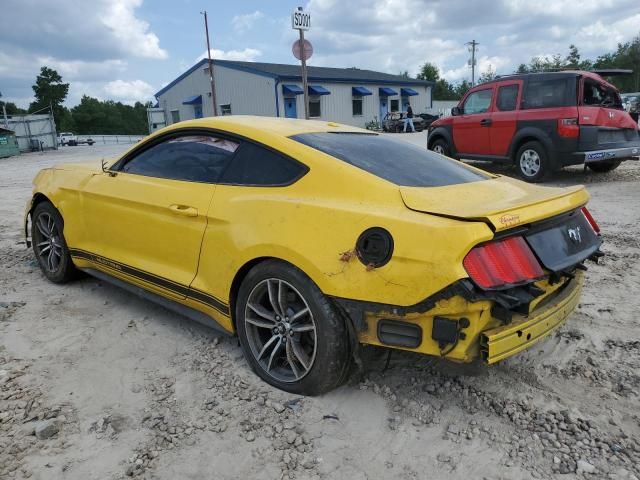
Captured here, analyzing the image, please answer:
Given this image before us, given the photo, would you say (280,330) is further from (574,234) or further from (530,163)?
(530,163)

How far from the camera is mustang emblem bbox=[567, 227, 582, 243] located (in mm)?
2682

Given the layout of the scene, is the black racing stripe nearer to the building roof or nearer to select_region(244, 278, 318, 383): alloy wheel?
select_region(244, 278, 318, 383): alloy wheel

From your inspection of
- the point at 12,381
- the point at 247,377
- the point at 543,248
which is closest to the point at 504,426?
the point at 543,248

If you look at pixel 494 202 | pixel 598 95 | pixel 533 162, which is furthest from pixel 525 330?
pixel 598 95

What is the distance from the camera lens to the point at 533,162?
9.06 meters

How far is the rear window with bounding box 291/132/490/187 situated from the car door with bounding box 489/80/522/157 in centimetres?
652

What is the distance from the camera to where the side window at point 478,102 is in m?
9.92

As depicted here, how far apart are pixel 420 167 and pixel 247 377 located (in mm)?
1559

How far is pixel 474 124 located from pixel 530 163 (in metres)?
1.50

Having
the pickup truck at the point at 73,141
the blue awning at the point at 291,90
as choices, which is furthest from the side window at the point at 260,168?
the pickup truck at the point at 73,141

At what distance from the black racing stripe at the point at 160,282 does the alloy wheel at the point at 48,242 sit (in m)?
0.49

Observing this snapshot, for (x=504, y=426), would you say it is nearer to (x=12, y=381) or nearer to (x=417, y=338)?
(x=417, y=338)

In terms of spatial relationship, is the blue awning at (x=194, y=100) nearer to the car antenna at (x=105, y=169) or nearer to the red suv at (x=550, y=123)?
the red suv at (x=550, y=123)

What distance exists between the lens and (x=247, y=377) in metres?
2.98
